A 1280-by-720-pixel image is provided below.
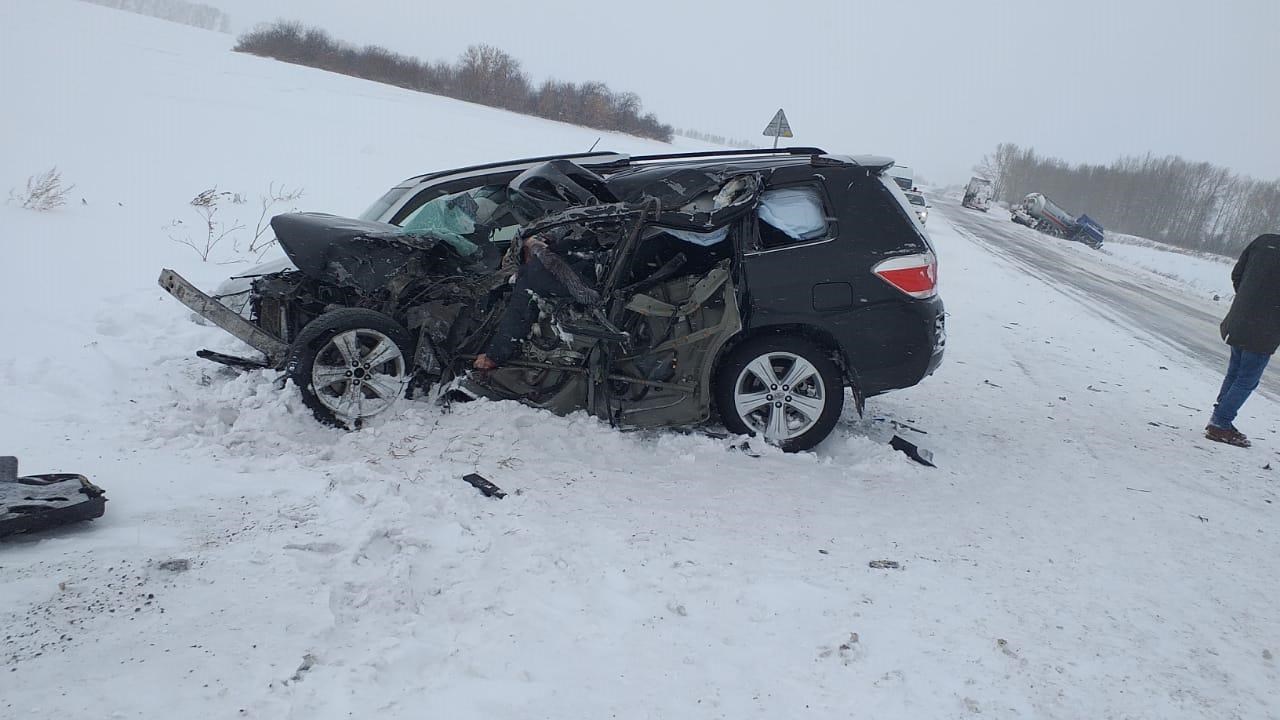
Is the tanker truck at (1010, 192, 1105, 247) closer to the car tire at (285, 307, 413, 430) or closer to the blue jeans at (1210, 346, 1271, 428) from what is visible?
the blue jeans at (1210, 346, 1271, 428)

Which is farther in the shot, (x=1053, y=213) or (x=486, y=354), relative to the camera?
(x=1053, y=213)

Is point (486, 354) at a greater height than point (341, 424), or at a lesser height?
greater

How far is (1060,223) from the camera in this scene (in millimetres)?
33312

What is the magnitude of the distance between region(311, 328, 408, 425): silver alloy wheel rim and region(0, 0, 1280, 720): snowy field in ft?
0.60

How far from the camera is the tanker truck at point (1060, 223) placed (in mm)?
32656

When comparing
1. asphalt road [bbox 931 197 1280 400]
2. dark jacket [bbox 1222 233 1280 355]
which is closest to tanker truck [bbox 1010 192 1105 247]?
asphalt road [bbox 931 197 1280 400]

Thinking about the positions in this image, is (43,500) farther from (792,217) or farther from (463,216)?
(792,217)

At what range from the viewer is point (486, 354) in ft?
14.6

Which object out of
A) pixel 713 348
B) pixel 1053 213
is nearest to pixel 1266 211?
pixel 1053 213

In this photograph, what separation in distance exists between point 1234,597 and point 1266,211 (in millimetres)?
75035

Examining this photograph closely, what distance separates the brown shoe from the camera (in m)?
5.64

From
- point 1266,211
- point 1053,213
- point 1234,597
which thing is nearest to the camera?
point 1234,597

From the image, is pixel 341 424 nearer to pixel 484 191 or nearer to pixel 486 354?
pixel 486 354

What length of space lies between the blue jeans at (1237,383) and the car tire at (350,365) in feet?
21.1
